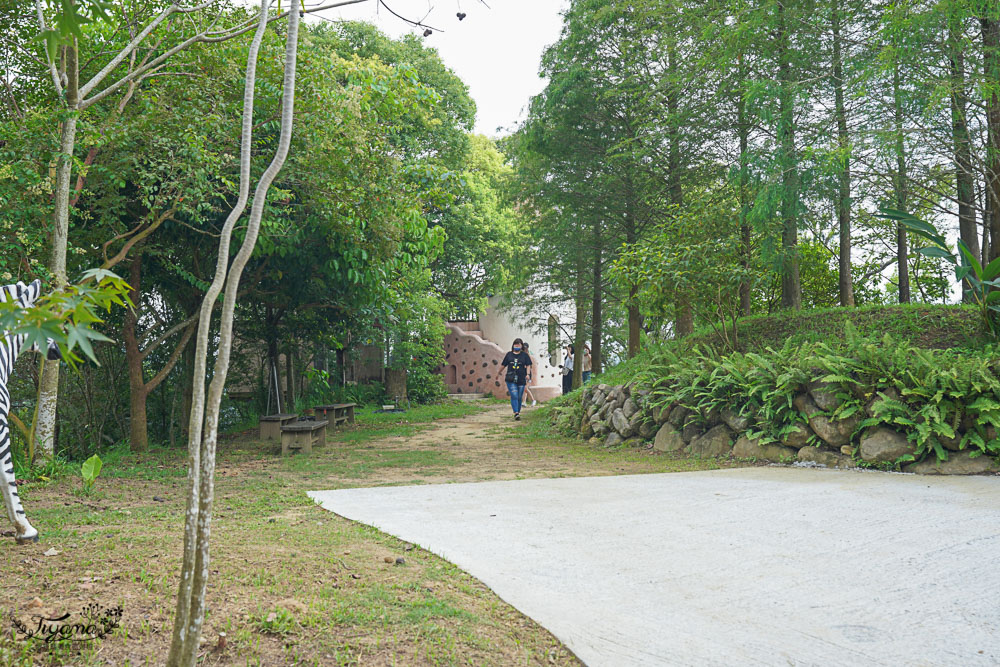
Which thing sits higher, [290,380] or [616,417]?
[290,380]

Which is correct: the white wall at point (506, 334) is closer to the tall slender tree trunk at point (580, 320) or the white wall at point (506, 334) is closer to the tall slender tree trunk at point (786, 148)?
the tall slender tree trunk at point (580, 320)

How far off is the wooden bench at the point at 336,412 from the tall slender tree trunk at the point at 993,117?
1066 cm

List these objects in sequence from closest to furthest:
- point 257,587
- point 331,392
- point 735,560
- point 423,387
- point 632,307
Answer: point 257,587
point 735,560
point 632,307
point 331,392
point 423,387

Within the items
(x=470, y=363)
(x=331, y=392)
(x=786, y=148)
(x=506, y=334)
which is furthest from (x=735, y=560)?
(x=506, y=334)

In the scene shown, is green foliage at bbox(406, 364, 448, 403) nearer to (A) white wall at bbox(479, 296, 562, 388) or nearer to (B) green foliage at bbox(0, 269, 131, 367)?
(A) white wall at bbox(479, 296, 562, 388)

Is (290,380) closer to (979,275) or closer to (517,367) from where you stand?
(517,367)

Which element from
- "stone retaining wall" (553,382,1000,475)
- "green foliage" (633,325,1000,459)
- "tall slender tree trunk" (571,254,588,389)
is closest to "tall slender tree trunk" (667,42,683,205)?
"tall slender tree trunk" (571,254,588,389)

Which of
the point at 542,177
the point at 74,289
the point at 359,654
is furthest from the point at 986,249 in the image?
the point at 74,289

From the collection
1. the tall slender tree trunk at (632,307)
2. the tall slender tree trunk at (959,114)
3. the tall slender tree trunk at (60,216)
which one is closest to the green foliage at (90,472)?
the tall slender tree trunk at (60,216)

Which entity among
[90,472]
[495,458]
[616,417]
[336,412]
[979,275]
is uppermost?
[979,275]

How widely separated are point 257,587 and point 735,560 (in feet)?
8.32

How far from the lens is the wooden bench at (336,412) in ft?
43.1

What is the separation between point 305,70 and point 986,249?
10681 mm

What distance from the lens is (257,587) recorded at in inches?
125
